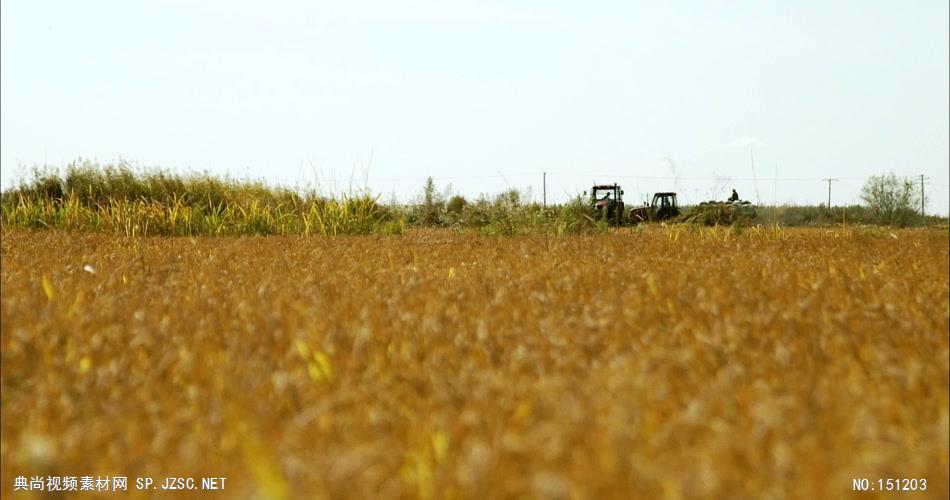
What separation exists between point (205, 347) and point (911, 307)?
2.72 meters

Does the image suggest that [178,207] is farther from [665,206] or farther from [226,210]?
[665,206]

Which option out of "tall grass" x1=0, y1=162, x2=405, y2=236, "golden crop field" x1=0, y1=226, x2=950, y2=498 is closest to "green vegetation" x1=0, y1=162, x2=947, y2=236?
"tall grass" x1=0, y1=162, x2=405, y2=236

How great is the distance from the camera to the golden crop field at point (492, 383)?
167 centimetres

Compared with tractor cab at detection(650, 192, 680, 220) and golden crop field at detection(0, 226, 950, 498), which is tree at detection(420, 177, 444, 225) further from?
golden crop field at detection(0, 226, 950, 498)

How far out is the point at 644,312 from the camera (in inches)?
137

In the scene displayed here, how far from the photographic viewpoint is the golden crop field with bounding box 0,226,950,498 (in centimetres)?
167

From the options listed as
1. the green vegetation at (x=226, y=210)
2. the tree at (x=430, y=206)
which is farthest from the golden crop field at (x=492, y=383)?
the tree at (x=430, y=206)

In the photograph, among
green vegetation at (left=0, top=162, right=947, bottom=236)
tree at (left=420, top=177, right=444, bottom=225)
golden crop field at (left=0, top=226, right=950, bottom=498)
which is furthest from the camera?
tree at (left=420, top=177, right=444, bottom=225)

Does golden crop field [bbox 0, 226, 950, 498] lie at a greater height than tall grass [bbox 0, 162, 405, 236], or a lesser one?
lesser

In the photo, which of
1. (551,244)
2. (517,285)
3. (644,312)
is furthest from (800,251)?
(644,312)

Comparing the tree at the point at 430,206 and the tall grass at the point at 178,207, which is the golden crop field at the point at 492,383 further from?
the tree at the point at 430,206

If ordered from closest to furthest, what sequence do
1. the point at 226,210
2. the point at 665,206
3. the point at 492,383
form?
the point at 492,383 < the point at 226,210 < the point at 665,206

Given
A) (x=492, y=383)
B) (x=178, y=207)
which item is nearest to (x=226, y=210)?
(x=178, y=207)

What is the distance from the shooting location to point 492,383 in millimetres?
2256
